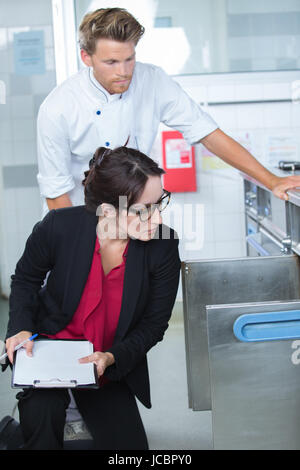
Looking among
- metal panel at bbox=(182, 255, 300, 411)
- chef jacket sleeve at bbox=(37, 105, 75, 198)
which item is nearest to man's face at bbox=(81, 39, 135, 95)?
chef jacket sleeve at bbox=(37, 105, 75, 198)

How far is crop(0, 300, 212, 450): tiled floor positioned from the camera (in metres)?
2.06

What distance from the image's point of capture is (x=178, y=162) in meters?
→ 3.62

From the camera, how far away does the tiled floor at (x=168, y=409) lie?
2062mm

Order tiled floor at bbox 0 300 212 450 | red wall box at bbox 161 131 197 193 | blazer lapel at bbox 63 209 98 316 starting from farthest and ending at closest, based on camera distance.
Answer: red wall box at bbox 161 131 197 193 < tiled floor at bbox 0 300 212 450 < blazer lapel at bbox 63 209 98 316

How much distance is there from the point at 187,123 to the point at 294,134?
5.82ft

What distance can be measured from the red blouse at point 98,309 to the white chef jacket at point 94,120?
45 centimetres

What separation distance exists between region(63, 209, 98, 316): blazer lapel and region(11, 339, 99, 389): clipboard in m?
0.11

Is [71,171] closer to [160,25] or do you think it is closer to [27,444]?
[27,444]

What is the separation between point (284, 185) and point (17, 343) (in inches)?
37.3

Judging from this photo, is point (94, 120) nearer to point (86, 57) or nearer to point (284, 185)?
point (86, 57)

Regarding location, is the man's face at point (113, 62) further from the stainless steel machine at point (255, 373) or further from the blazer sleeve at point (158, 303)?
the stainless steel machine at point (255, 373)

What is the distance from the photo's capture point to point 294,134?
3.69 m

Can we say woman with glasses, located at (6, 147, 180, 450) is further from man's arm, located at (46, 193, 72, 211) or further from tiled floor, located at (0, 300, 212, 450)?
tiled floor, located at (0, 300, 212, 450)

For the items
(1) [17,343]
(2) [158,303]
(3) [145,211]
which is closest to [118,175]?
(3) [145,211]
